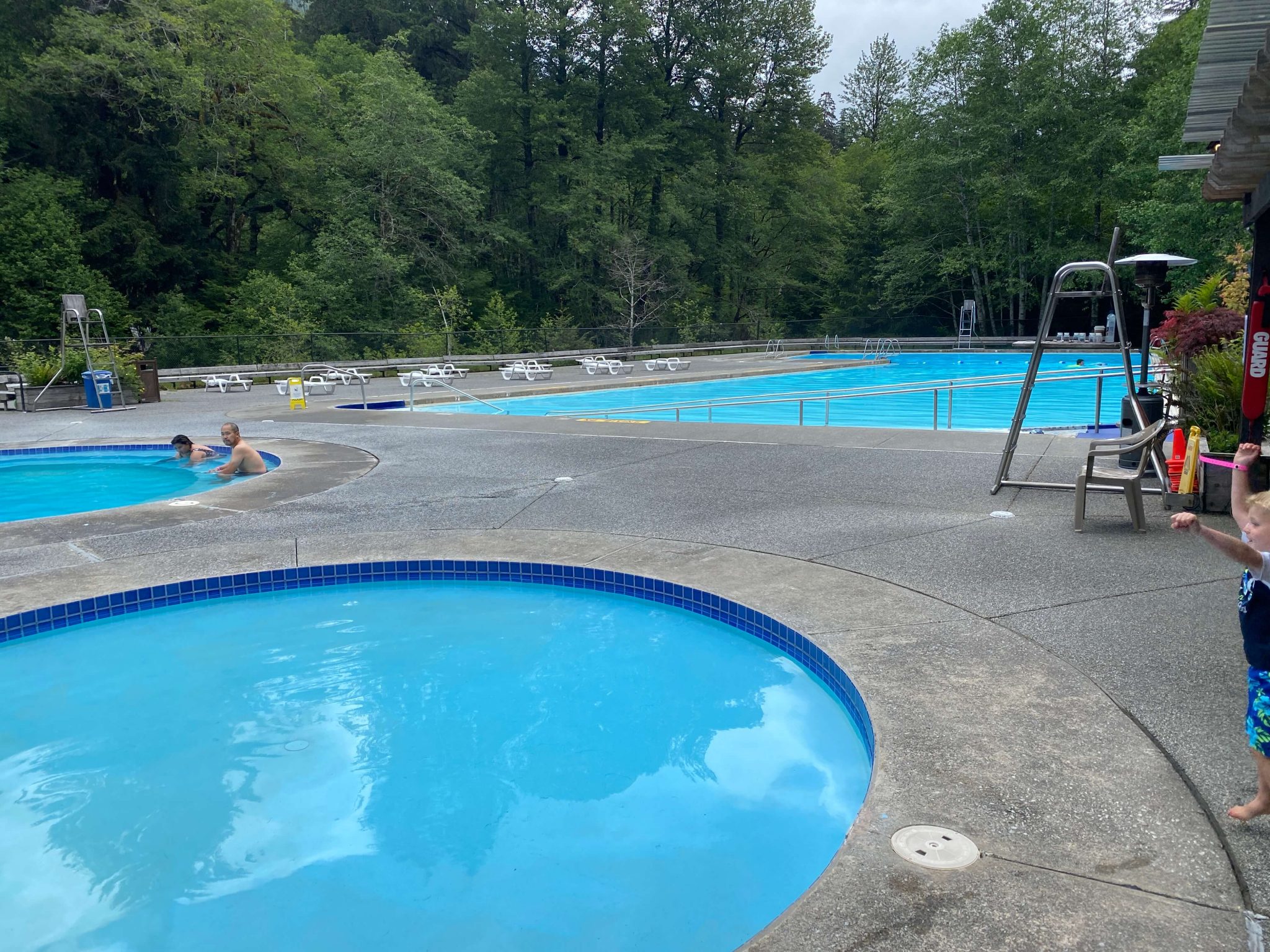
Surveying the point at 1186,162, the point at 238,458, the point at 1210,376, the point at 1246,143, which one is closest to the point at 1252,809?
the point at 1246,143

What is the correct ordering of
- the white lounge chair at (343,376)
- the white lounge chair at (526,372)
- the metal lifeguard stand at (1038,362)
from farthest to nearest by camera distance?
the white lounge chair at (526,372) < the white lounge chair at (343,376) < the metal lifeguard stand at (1038,362)

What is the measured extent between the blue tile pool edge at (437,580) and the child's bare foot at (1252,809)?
1.80 m

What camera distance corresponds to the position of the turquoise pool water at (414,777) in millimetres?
3406

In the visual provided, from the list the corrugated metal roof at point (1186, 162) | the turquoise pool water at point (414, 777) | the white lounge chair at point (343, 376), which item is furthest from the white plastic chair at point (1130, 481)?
the white lounge chair at point (343, 376)

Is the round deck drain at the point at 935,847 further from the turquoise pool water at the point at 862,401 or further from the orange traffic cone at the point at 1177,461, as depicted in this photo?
the turquoise pool water at the point at 862,401

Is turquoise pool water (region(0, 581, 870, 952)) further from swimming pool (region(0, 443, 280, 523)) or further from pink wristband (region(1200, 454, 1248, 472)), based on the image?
swimming pool (region(0, 443, 280, 523))

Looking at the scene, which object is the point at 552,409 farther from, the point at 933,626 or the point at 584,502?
the point at 933,626

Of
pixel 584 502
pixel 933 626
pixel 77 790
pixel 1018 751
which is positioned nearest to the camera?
pixel 1018 751

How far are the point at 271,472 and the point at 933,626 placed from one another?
805 cm

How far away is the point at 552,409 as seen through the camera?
20406 millimetres

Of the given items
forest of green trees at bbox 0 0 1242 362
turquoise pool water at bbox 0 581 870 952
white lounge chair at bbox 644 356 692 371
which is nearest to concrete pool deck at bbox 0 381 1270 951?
turquoise pool water at bbox 0 581 870 952

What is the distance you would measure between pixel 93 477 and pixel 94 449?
1097 mm

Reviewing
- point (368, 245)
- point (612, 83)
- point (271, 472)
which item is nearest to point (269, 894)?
point (271, 472)

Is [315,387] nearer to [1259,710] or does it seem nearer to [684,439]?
[684,439]
